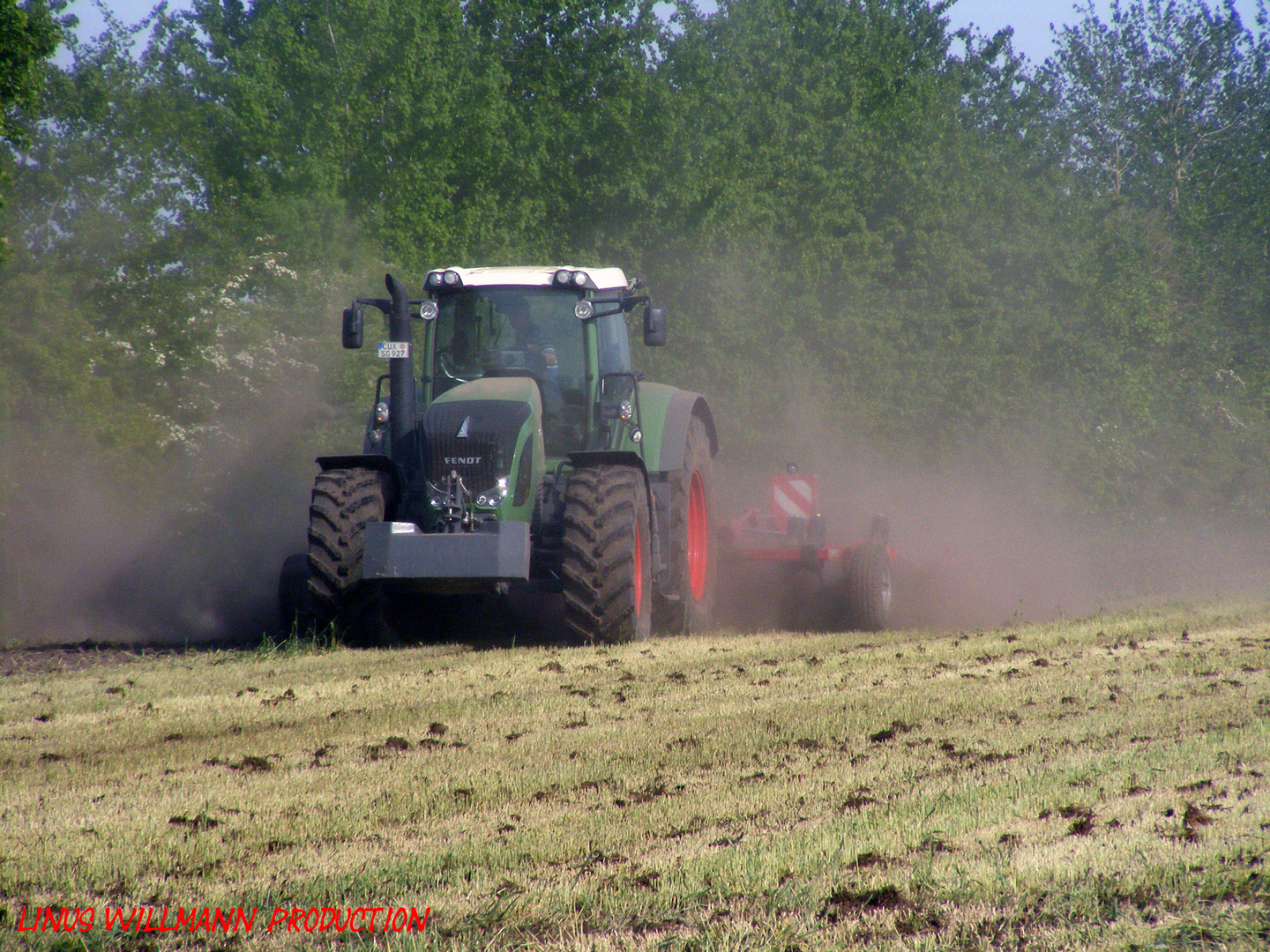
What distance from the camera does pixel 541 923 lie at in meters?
3.01

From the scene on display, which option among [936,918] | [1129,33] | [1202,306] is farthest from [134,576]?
[1129,33]

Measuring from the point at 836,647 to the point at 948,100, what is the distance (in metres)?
28.5

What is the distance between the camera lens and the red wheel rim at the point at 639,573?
8859 mm

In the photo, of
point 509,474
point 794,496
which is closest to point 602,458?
point 509,474

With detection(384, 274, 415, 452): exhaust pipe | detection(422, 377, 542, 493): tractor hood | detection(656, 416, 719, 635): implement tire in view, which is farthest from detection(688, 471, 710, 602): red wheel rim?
detection(384, 274, 415, 452): exhaust pipe

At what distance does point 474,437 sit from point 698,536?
10.7 feet

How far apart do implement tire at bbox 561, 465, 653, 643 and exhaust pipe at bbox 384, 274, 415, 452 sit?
1.33m

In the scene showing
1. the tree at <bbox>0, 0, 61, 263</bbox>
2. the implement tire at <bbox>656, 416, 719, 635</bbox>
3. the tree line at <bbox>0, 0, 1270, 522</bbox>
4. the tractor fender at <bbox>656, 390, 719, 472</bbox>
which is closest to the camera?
the tractor fender at <bbox>656, 390, 719, 472</bbox>

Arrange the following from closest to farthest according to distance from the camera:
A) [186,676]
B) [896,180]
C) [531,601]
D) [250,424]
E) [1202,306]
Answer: [186,676]
[531,601]
[250,424]
[896,180]
[1202,306]

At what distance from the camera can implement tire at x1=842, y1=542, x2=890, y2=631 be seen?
10.8 meters

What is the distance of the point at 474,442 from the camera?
850 cm

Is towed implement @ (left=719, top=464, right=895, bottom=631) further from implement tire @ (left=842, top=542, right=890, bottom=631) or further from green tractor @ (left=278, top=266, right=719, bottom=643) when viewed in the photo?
green tractor @ (left=278, top=266, right=719, bottom=643)

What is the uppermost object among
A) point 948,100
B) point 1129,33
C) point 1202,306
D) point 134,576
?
point 1129,33

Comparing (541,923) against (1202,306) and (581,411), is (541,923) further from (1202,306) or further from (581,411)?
(1202,306)
